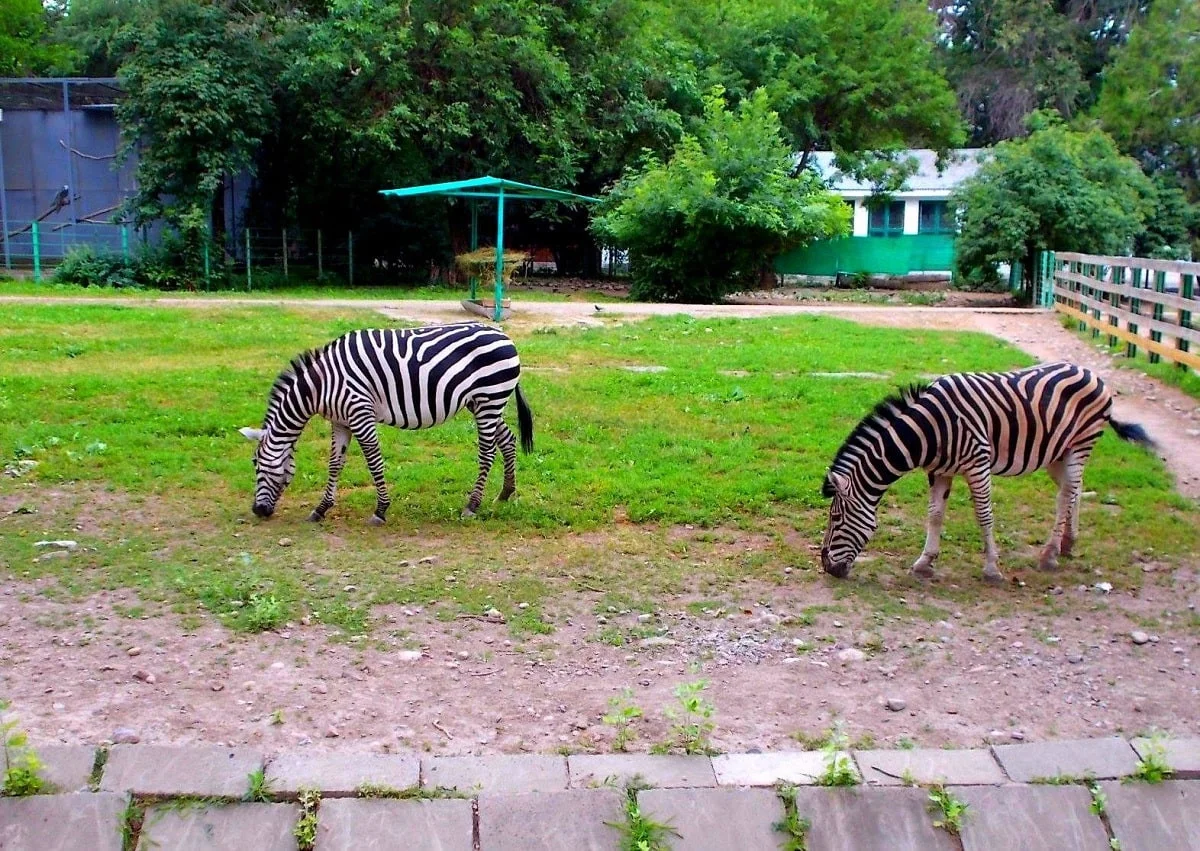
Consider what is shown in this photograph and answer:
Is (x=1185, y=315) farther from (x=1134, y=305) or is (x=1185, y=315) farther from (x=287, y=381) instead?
(x=287, y=381)

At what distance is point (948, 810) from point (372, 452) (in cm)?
478

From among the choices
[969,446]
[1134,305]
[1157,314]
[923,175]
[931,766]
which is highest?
[923,175]

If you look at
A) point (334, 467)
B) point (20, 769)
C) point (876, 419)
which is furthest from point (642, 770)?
point (334, 467)

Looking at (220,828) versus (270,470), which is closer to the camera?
(220,828)

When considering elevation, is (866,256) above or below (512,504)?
above

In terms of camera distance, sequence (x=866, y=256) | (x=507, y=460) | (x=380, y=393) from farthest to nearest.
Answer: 1. (x=866, y=256)
2. (x=507, y=460)
3. (x=380, y=393)

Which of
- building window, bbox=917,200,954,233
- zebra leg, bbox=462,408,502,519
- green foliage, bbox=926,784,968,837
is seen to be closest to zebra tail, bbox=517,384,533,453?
Result: zebra leg, bbox=462,408,502,519

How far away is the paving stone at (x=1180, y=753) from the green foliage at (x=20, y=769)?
4055 mm

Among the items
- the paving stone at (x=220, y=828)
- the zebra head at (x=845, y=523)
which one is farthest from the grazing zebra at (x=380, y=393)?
the paving stone at (x=220, y=828)

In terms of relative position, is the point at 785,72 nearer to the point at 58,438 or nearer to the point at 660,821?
the point at 58,438

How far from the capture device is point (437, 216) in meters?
31.5

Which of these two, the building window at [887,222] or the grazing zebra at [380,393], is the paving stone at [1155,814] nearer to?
the grazing zebra at [380,393]

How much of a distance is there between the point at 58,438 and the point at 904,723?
25.7ft

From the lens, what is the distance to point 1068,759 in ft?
14.0
